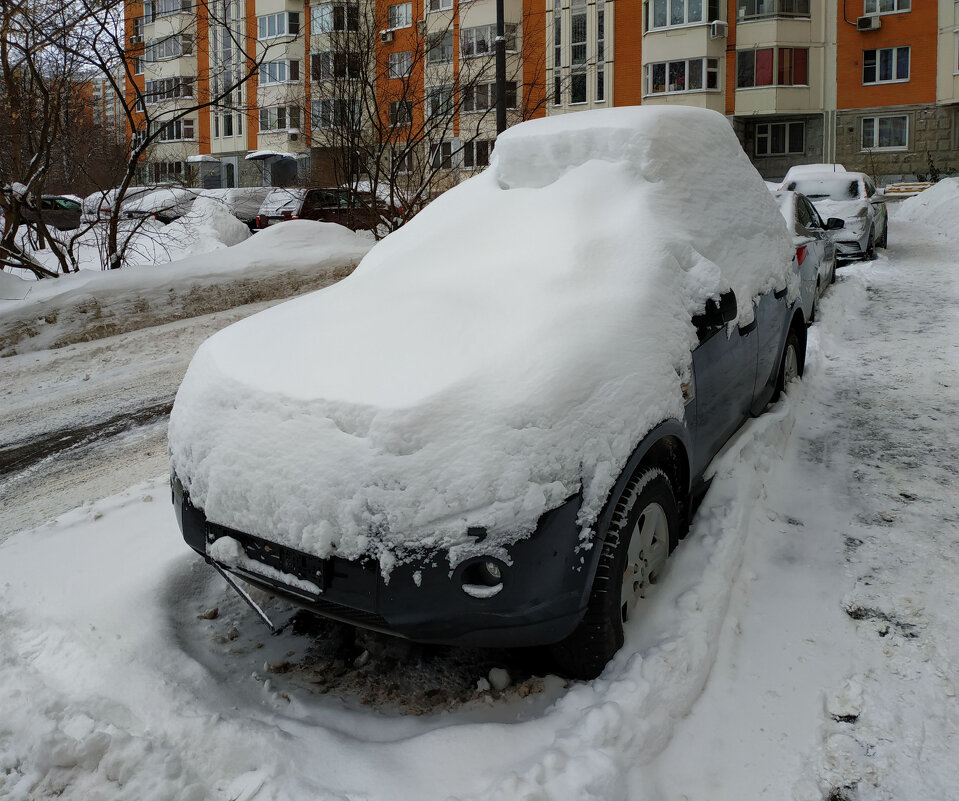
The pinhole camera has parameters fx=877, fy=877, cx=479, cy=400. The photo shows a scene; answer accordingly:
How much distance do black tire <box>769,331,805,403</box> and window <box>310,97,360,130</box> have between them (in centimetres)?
873

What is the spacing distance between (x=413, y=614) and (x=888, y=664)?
5.48ft

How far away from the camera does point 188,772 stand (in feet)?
8.16

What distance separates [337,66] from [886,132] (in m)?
32.6

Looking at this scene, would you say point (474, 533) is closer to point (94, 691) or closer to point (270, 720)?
point (270, 720)

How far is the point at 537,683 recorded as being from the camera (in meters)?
Answer: 2.89

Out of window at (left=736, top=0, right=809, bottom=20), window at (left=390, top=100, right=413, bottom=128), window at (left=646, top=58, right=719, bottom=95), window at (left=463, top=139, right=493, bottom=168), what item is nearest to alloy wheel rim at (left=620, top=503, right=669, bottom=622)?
window at (left=390, top=100, right=413, bottom=128)

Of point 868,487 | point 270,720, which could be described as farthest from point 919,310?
point 270,720

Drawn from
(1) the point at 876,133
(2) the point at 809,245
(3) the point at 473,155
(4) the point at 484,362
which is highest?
(1) the point at 876,133

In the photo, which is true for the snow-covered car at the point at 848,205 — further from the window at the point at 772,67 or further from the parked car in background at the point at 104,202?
the window at the point at 772,67

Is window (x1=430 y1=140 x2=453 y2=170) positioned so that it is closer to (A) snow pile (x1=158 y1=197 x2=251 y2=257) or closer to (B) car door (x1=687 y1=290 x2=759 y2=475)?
(A) snow pile (x1=158 y1=197 x2=251 y2=257)

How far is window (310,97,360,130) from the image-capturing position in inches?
506

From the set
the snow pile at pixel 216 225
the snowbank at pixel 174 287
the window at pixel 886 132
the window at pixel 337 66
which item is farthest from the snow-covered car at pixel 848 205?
the window at pixel 886 132

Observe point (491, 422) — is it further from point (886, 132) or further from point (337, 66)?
point (886, 132)

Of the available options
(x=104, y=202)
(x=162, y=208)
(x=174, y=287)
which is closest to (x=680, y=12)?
(x=162, y=208)
